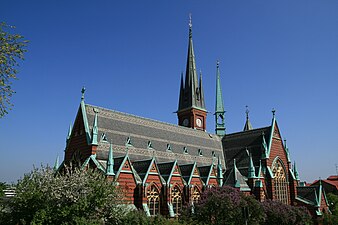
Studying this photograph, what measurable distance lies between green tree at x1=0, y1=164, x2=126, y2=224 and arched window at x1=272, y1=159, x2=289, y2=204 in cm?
3653

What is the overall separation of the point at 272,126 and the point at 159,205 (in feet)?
89.9

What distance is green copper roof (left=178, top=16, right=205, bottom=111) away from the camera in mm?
71562

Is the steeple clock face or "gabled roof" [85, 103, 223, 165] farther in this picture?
the steeple clock face

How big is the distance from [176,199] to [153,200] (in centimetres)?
388

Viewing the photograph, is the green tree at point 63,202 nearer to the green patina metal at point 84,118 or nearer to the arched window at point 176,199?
the green patina metal at point 84,118

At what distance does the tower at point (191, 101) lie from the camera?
7019 cm

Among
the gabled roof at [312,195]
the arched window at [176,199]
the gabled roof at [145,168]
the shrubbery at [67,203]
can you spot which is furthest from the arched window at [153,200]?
the gabled roof at [312,195]

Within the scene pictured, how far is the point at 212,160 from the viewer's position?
187ft

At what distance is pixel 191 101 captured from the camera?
70.9 metres

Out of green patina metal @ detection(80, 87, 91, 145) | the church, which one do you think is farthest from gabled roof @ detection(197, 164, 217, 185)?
green patina metal @ detection(80, 87, 91, 145)

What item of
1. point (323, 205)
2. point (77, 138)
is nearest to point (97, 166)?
point (77, 138)

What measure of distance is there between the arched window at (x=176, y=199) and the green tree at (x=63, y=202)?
59.5 feet

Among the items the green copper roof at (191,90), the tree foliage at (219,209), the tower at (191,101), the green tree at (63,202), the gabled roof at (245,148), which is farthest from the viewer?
the green copper roof at (191,90)

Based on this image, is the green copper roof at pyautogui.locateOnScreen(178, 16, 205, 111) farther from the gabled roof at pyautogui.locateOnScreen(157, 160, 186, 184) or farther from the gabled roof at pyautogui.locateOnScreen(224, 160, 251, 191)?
the gabled roof at pyautogui.locateOnScreen(157, 160, 186, 184)
